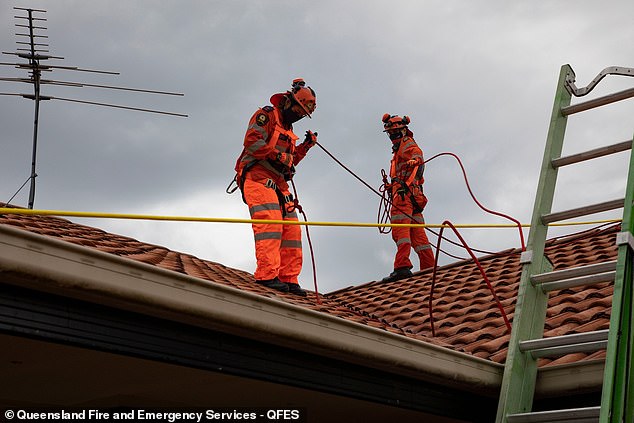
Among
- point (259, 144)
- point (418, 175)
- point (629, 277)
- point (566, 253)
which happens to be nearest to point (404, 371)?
point (629, 277)

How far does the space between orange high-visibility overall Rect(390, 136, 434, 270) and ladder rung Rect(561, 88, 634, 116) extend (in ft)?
18.0

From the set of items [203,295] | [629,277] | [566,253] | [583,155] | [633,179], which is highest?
[566,253]

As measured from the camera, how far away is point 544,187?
437cm

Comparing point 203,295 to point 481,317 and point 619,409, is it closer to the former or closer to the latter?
point 619,409

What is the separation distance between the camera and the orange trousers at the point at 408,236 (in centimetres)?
1003

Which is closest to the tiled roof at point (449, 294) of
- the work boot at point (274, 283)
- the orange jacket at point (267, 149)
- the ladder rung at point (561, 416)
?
the work boot at point (274, 283)

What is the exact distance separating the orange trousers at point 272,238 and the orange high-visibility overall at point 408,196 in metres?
3.27

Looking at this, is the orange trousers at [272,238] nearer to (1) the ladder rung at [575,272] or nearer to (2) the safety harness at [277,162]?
(2) the safety harness at [277,162]

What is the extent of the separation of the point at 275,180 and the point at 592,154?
3.18 meters

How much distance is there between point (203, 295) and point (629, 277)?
5.68 feet

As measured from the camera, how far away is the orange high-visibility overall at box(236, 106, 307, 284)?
21.6ft

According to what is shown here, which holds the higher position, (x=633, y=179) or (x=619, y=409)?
(x=633, y=179)

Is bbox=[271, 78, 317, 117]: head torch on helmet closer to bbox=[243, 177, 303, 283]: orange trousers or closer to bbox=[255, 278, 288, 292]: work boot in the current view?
bbox=[243, 177, 303, 283]: orange trousers

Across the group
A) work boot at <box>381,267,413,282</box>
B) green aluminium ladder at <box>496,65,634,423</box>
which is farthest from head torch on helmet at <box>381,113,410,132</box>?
green aluminium ladder at <box>496,65,634,423</box>
